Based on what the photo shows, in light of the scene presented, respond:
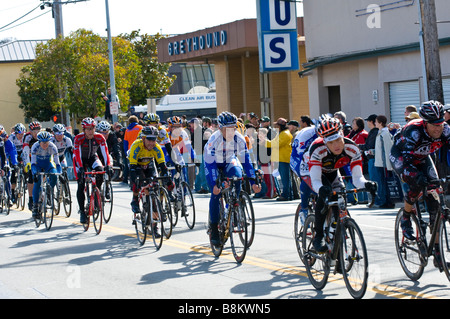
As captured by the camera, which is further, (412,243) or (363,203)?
(363,203)

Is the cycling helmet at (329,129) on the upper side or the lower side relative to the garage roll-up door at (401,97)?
lower

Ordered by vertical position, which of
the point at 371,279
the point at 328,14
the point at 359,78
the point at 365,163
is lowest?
the point at 371,279

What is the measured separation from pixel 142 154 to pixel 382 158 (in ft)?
17.2

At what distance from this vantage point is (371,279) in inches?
329

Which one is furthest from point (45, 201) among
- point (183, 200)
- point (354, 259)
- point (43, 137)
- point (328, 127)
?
point (354, 259)

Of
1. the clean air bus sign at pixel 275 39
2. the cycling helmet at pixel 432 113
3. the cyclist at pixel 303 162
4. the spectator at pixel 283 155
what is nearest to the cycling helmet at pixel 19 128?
the spectator at pixel 283 155

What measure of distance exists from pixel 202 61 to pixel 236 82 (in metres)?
2.04

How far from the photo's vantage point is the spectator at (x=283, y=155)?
17453 millimetres

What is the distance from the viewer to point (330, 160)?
25.9 ft

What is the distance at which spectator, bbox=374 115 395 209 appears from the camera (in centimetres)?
1494

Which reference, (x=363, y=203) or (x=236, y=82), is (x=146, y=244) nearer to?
(x=363, y=203)

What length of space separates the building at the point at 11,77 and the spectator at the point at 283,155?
68755 millimetres

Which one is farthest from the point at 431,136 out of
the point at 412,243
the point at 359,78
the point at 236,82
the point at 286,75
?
the point at 236,82

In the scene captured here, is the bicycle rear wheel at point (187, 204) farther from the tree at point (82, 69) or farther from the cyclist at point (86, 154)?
the tree at point (82, 69)
